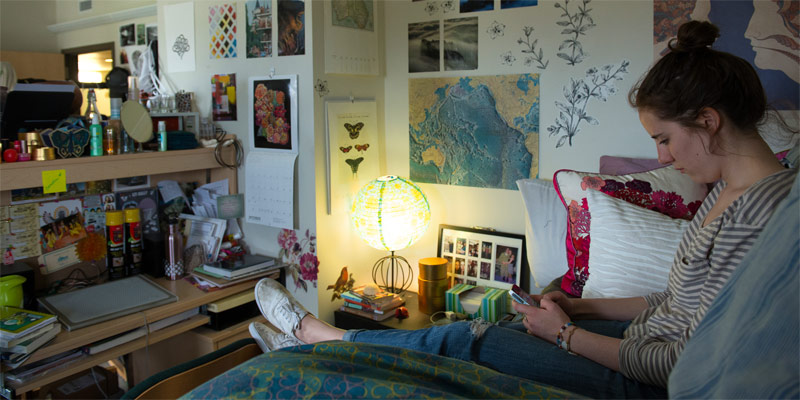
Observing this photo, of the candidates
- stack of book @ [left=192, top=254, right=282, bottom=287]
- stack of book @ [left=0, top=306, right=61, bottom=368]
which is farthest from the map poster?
stack of book @ [left=0, top=306, right=61, bottom=368]

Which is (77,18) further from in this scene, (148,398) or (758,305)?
(758,305)

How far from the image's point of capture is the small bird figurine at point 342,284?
244 centimetres

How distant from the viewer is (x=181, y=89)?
8.90ft

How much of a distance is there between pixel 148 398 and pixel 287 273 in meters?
1.21

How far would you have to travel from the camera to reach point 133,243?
2314 mm

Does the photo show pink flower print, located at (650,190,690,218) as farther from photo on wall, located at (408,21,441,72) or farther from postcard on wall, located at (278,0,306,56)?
postcard on wall, located at (278,0,306,56)

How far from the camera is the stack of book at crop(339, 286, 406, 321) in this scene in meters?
2.26

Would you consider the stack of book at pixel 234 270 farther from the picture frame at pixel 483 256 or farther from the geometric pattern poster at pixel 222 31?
the geometric pattern poster at pixel 222 31

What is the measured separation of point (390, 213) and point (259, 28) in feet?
3.03

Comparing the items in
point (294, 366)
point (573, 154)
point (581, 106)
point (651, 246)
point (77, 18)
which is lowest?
point (294, 366)

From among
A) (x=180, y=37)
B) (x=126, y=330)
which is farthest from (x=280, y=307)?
(x=180, y=37)

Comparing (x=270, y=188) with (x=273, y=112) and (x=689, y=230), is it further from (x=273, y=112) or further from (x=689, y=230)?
(x=689, y=230)

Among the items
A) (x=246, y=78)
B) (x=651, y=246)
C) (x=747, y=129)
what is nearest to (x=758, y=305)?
(x=747, y=129)

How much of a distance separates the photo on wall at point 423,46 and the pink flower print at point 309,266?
90 cm
